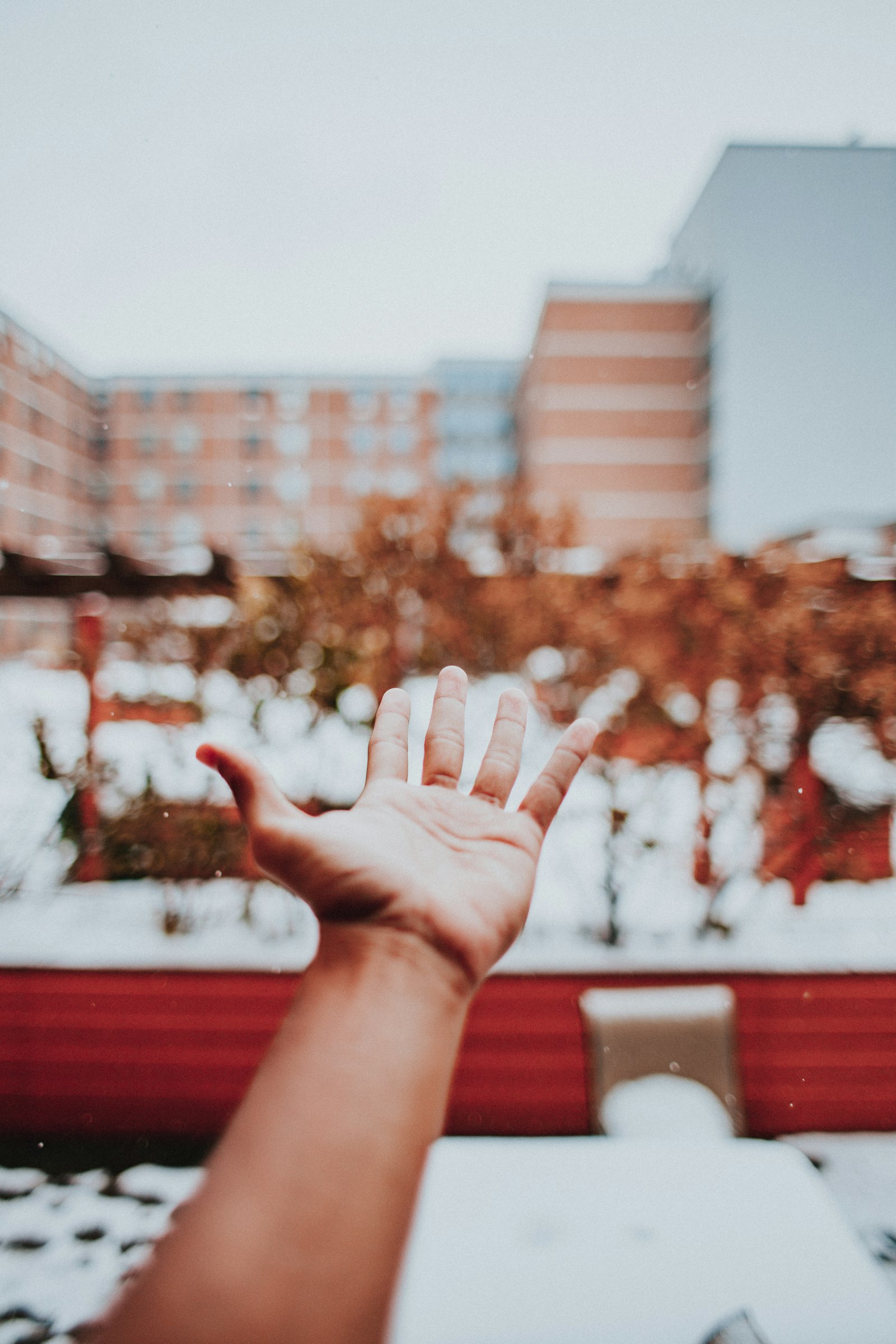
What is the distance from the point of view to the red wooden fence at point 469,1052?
257 cm

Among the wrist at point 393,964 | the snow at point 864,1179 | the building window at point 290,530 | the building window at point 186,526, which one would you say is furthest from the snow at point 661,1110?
the building window at point 186,526

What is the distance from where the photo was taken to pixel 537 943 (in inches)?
118

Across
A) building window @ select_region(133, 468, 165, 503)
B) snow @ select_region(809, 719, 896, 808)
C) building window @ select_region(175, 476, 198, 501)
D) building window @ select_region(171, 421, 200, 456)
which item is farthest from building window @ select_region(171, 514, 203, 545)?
snow @ select_region(809, 719, 896, 808)

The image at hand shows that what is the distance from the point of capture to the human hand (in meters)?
0.69

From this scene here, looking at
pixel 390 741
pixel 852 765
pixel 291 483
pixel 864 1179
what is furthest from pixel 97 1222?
pixel 291 483

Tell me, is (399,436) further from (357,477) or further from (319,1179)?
(319,1179)

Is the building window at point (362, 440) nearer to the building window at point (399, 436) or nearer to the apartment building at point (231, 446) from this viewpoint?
the apartment building at point (231, 446)

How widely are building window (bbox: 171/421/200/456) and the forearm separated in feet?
109

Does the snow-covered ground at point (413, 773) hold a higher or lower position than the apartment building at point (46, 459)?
lower

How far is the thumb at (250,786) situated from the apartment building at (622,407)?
84.2 feet

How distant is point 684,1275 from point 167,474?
1294 inches

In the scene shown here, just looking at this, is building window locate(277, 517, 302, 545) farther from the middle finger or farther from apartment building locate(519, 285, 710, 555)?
apartment building locate(519, 285, 710, 555)

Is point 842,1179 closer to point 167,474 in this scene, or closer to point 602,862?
point 602,862

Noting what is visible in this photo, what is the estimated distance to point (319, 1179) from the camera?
0.48m
